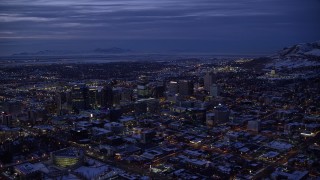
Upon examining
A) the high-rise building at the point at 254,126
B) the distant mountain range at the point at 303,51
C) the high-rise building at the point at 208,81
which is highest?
the distant mountain range at the point at 303,51

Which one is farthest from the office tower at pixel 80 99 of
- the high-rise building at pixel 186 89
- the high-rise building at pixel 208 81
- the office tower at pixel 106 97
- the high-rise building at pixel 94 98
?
the high-rise building at pixel 208 81

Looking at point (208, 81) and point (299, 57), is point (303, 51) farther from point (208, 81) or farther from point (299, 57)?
point (208, 81)

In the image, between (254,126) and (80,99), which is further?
(80,99)

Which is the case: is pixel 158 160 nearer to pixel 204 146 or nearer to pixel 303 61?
pixel 204 146

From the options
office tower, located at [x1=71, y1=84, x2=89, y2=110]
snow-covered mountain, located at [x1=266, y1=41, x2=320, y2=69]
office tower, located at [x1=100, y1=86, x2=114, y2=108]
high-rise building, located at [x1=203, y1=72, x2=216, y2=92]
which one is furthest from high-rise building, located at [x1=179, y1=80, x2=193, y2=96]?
snow-covered mountain, located at [x1=266, y1=41, x2=320, y2=69]

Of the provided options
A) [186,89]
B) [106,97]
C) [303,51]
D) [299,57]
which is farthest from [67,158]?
[303,51]

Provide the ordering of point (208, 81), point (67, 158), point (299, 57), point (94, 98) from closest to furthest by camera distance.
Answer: point (67, 158), point (94, 98), point (208, 81), point (299, 57)

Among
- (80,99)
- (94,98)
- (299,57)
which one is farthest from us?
(299,57)

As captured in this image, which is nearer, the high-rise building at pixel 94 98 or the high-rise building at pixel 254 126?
the high-rise building at pixel 254 126

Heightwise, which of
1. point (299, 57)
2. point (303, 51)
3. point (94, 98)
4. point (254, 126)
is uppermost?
point (303, 51)

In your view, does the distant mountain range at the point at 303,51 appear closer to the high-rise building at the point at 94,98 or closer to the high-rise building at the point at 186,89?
the high-rise building at the point at 186,89
